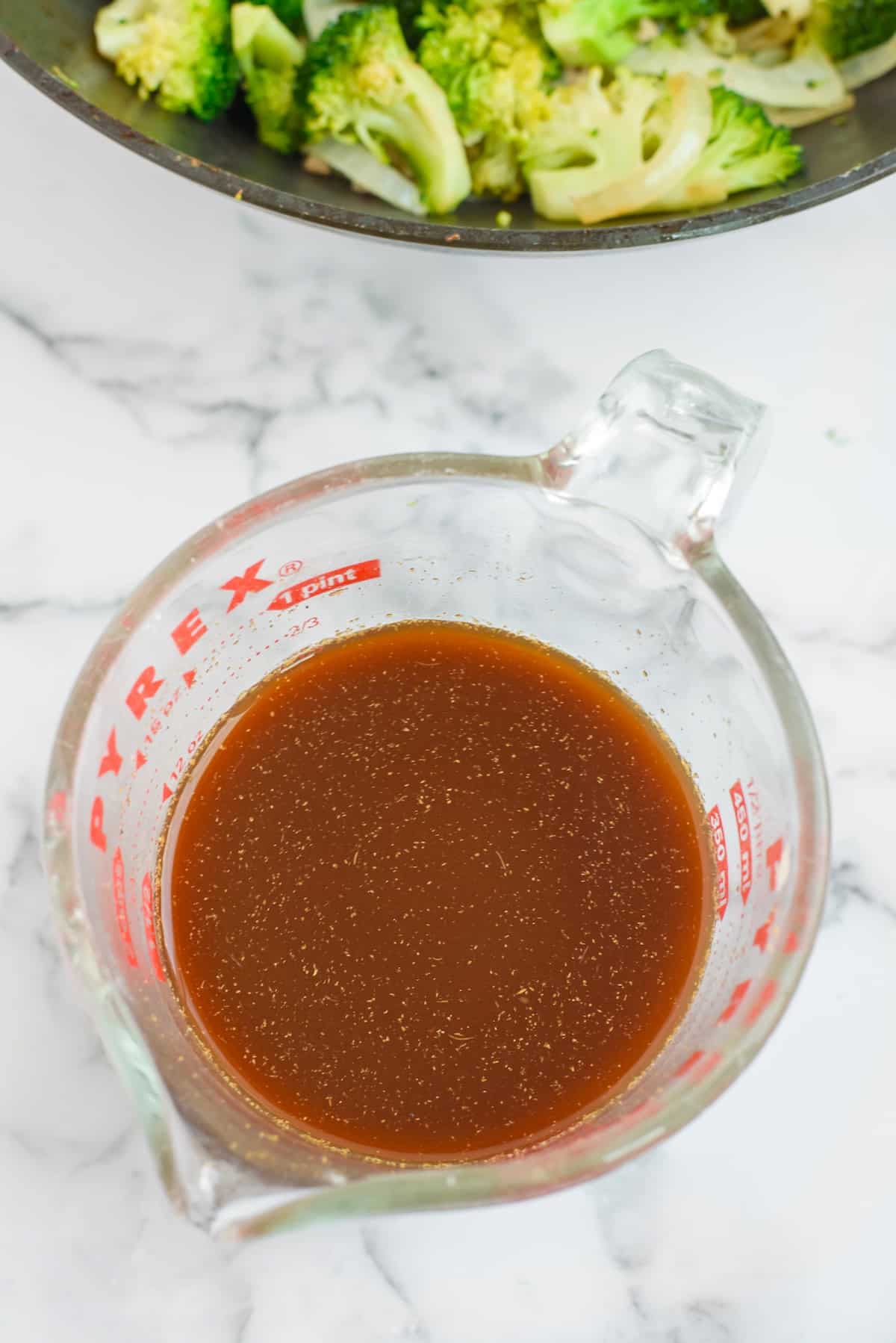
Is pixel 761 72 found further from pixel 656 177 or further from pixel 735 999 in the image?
pixel 735 999

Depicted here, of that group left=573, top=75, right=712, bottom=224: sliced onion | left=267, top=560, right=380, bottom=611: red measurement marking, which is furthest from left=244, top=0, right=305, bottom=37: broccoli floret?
left=267, top=560, right=380, bottom=611: red measurement marking

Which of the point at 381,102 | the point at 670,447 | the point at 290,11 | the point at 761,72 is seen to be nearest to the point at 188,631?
the point at 670,447

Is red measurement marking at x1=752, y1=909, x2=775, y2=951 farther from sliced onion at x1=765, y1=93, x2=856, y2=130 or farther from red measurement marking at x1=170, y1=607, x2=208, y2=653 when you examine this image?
sliced onion at x1=765, y1=93, x2=856, y2=130

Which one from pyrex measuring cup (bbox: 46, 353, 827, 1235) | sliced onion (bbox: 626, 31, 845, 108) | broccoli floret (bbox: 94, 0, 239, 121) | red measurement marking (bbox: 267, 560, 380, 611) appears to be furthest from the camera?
sliced onion (bbox: 626, 31, 845, 108)

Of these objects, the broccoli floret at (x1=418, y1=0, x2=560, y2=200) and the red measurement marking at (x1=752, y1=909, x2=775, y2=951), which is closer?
the red measurement marking at (x1=752, y1=909, x2=775, y2=951)

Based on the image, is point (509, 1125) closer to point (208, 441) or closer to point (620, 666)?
point (620, 666)

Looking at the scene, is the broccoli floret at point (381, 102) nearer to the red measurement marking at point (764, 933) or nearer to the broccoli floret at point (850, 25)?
the broccoli floret at point (850, 25)

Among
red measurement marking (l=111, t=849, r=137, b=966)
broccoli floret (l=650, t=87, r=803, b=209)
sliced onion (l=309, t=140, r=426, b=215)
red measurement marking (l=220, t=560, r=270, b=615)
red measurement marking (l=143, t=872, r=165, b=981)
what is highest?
broccoli floret (l=650, t=87, r=803, b=209)
